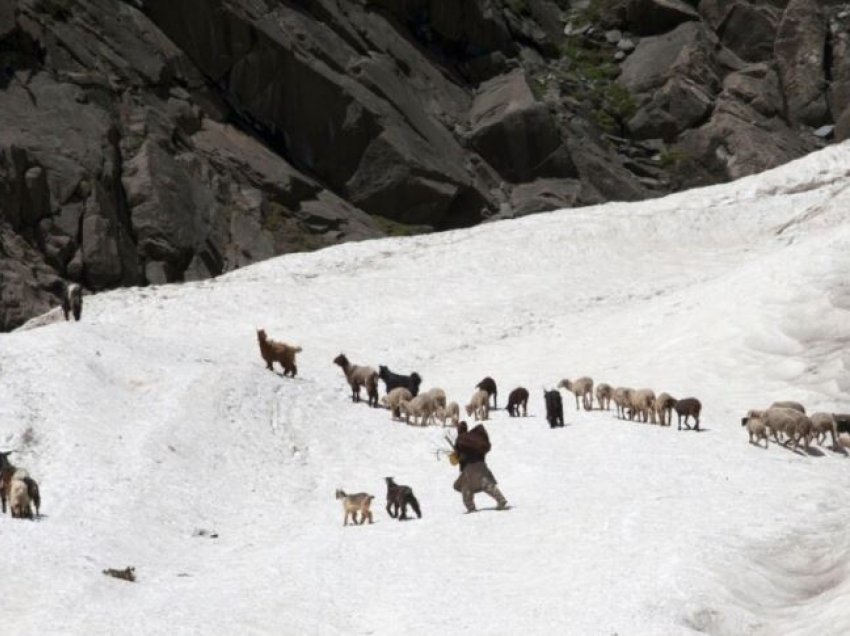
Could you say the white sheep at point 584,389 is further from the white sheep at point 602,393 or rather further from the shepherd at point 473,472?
the shepherd at point 473,472

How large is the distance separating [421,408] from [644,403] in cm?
531

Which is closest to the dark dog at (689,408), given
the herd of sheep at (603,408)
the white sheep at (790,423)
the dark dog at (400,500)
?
the herd of sheep at (603,408)

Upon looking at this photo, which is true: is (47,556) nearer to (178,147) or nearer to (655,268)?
(655,268)

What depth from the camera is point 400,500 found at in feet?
80.8

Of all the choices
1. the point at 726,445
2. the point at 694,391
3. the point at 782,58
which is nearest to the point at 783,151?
the point at 782,58

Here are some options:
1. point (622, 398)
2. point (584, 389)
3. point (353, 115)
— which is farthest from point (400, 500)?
point (353, 115)

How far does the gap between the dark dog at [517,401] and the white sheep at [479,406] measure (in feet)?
2.02

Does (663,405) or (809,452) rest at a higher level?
(663,405)

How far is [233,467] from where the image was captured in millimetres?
28891

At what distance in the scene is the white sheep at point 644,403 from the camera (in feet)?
109

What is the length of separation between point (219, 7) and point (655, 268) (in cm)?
3588

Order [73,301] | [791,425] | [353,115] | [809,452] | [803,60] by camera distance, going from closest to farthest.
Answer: [791,425] → [809,452] → [73,301] → [353,115] → [803,60]

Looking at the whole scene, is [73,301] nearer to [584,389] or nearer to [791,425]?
[584,389]

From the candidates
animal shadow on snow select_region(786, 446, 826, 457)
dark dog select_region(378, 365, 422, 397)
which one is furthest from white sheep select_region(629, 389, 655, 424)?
dark dog select_region(378, 365, 422, 397)
